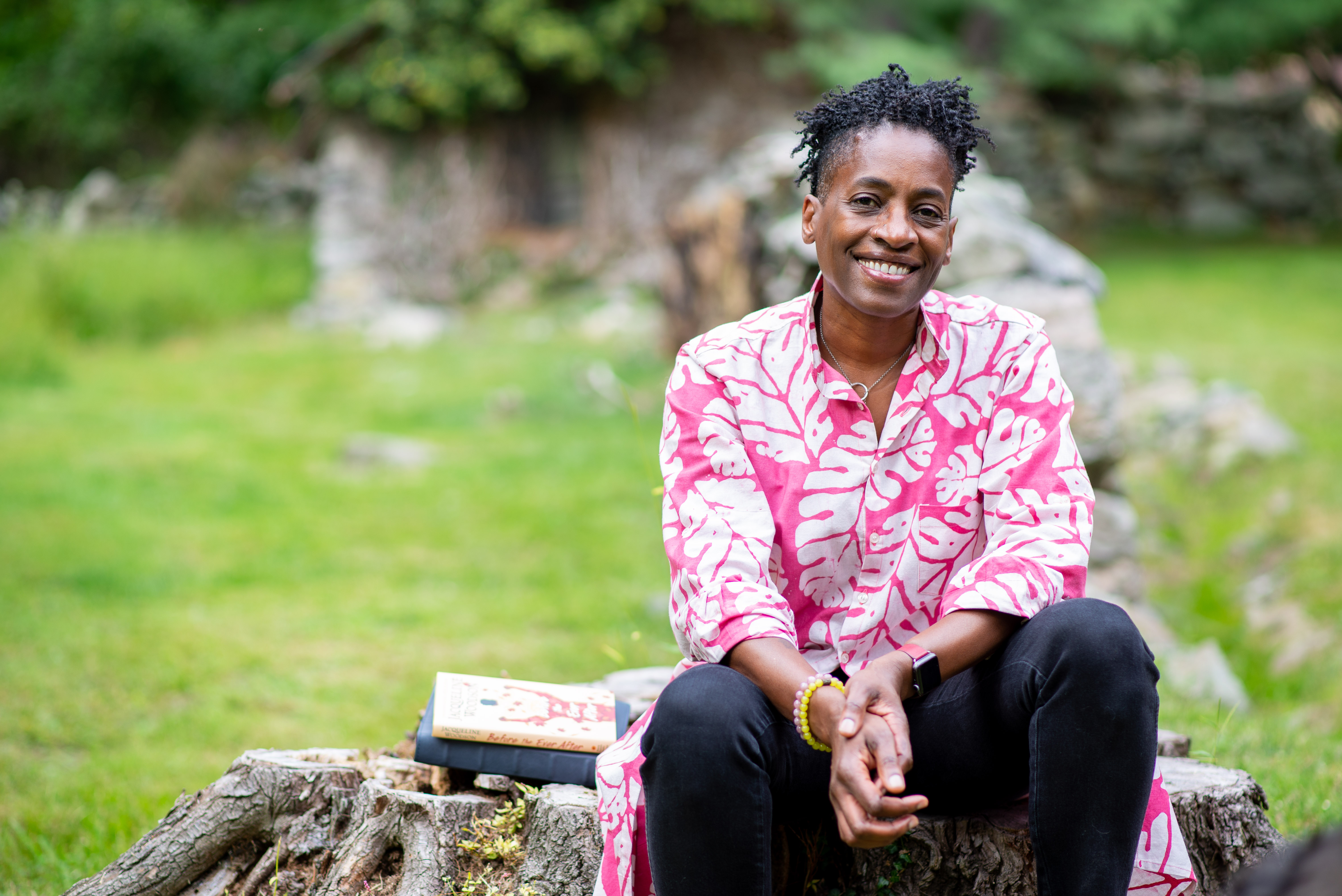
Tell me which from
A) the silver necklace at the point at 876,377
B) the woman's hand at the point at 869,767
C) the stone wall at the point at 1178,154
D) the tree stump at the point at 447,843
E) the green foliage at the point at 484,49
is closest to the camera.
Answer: the woman's hand at the point at 869,767

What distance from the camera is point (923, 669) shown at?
191 cm

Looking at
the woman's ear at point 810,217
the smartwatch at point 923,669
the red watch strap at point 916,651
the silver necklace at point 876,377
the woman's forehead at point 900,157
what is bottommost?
the smartwatch at point 923,669

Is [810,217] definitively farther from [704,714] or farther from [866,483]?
[704,714]

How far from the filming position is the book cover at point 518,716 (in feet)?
7.75

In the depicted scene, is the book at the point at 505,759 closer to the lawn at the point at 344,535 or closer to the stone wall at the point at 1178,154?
the lawn at the point at 344,535

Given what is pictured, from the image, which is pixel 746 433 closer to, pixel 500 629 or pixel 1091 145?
pixel 500 629

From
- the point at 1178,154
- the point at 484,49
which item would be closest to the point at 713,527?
the point at 484,49

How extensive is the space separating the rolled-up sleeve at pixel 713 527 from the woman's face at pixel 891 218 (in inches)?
13.2

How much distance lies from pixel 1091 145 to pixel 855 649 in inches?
532

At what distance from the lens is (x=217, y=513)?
629 centimetres

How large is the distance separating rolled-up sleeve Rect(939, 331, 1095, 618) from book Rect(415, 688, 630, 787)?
0.82 meters

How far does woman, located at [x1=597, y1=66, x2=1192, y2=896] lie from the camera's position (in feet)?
5.97

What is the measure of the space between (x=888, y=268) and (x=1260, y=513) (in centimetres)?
452

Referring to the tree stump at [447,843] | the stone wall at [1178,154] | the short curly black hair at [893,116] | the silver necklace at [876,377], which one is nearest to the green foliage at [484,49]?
the stone wall at [1178,154]
